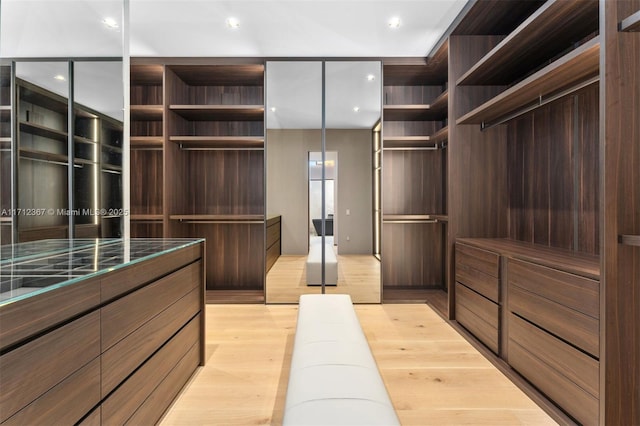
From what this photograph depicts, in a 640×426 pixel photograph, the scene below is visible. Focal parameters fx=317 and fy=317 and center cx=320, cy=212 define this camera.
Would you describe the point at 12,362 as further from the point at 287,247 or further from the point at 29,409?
the point at 287,247

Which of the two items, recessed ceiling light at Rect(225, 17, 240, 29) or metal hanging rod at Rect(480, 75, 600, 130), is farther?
recessed ceiling light at Rect(225, 17, 240, 29)

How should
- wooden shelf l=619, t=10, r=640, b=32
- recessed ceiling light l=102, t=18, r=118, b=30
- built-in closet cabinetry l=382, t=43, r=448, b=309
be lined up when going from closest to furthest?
1. wooden shelf l=619, t=10, r=640, b=32
2. recessed ceiling light l=102, t=18, r=118, b=30
3. built-in closet cabinetry l=382, t=43, r=448, b=309

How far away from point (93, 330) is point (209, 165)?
3279mm

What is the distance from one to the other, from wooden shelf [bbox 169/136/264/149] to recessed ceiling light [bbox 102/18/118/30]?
1.44 m

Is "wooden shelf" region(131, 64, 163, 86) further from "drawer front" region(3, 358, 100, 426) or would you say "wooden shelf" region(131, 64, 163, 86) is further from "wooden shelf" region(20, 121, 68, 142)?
"drawer front" region(3, 358, 100, 426)

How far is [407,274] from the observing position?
4.22m

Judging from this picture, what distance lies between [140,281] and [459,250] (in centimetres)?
266

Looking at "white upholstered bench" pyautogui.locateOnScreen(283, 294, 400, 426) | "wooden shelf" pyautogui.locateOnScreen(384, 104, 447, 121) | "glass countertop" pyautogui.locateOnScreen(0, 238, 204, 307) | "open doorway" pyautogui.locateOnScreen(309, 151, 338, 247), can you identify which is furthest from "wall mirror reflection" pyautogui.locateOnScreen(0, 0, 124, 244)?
"wooden shelf" pyautogui.locateOnScreen(384, 104, 447, 121)

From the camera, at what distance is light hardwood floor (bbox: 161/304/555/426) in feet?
5.80

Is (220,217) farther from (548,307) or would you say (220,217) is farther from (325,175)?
(548,307)

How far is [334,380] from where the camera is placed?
1328mm

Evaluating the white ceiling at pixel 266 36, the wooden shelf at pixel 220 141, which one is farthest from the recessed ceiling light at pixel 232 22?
the wooden shelf at pixel 220 141

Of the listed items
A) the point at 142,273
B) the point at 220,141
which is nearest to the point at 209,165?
the point at 220,141

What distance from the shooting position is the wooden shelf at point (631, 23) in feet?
4.49
